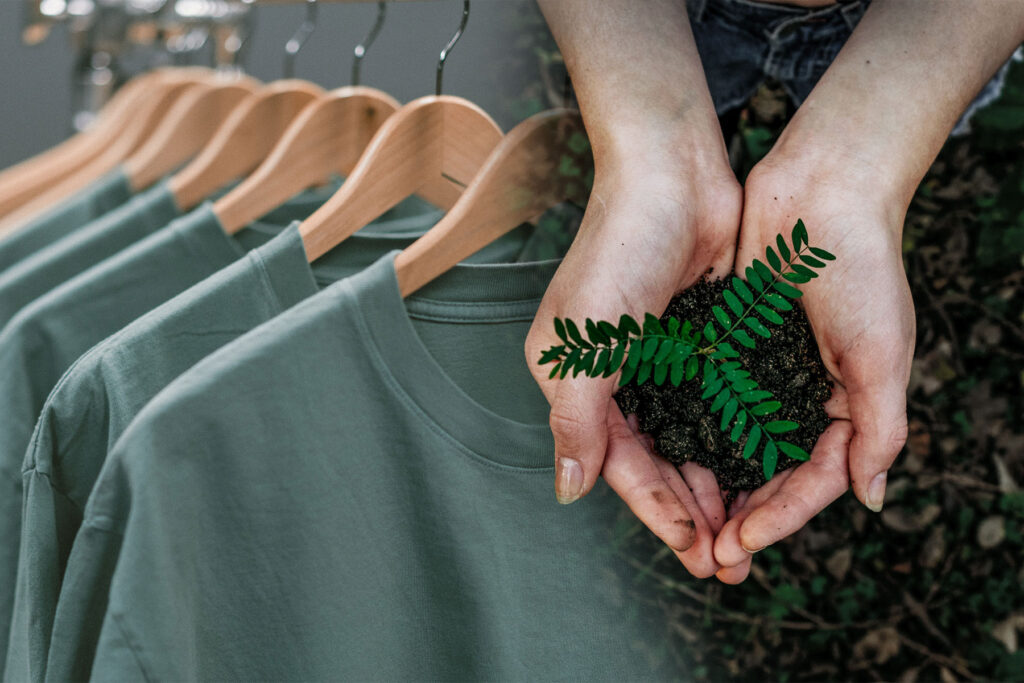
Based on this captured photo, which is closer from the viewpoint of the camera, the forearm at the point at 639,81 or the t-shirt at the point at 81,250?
the forearm at the point at 639,81

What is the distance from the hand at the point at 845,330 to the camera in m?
0.43

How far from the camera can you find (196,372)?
488 mm

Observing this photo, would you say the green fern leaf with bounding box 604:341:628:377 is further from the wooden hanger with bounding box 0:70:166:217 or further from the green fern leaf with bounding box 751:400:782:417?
the wooden hanger with bounding box 0:70:166:217

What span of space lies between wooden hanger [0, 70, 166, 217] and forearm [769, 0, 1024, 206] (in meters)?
0.99

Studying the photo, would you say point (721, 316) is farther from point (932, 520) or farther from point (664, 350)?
point (932, 520)

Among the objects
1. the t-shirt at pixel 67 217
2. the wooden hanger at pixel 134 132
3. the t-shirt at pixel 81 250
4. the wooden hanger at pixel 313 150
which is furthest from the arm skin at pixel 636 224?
the wooden hanger at pixel 134 132

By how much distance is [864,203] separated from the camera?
0.45 metres

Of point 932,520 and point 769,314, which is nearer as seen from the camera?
point 769,314

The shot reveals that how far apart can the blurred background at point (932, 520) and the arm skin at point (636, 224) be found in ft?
0.99

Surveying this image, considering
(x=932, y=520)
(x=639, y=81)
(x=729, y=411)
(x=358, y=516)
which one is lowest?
(x=932, y=520)

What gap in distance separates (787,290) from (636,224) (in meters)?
0.09

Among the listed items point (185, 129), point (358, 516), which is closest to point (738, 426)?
point (358, 516)

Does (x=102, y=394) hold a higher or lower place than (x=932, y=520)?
higher

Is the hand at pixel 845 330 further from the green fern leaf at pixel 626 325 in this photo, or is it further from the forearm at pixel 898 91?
the green fern leaf at pixel 626 325
